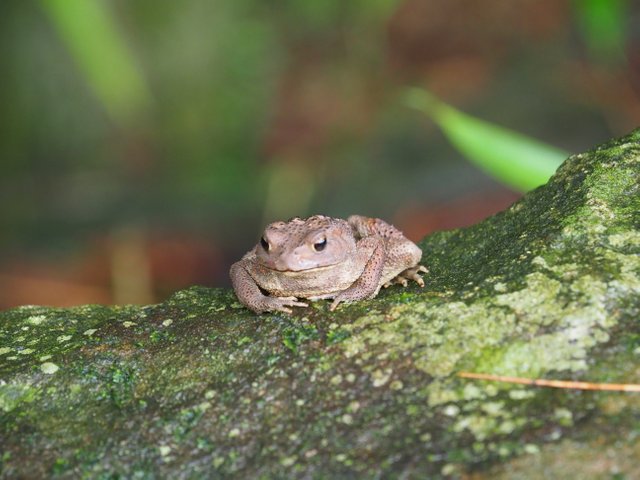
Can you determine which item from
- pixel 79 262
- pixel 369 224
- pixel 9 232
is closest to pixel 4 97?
pixel 9 232

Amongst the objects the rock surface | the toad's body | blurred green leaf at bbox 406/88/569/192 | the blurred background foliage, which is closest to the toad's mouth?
the toad's body

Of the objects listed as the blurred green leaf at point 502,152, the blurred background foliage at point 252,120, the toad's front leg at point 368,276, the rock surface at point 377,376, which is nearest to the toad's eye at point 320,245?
the toad's front leg at point 368,276

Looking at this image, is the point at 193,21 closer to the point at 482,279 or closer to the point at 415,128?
the point at 415,128

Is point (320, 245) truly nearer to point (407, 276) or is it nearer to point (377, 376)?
point (407, 276)

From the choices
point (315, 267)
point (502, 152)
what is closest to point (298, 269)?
point (315, 267)

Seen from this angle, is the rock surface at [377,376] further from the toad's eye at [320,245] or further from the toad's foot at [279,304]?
the toad's eye at [320,245]

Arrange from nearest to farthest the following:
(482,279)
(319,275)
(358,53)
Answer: (482,279) < (319,275) < (358,53)
